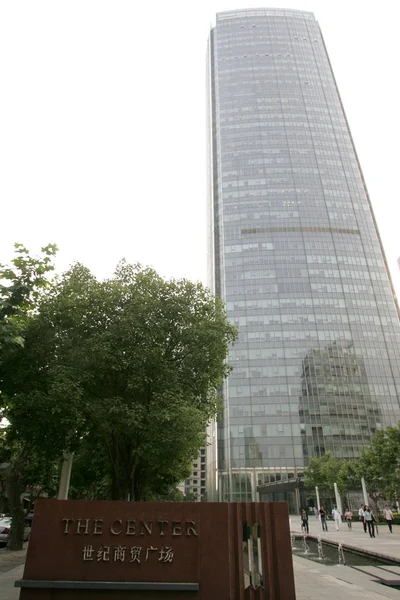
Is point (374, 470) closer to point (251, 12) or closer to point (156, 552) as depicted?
point (156, 552)

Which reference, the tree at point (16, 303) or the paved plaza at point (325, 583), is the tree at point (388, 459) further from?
the tree at point (16, 303)

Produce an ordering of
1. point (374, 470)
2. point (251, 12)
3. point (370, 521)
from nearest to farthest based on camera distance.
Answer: point (370, 521) < point (374, 470) < point (251, 12)

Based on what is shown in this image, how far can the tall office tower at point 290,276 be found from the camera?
72.8 metres

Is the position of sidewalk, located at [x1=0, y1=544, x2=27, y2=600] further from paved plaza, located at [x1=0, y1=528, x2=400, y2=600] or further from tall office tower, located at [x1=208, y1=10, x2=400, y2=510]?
tall office tower, located at [x1=208, y1=10, x2=400, y2=510]

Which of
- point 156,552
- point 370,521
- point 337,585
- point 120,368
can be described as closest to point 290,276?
point 370,521

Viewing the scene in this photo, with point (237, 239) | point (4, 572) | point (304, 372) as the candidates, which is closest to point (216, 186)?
point (237, 239)

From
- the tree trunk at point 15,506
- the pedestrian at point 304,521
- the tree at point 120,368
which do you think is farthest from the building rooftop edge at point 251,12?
the tree trunk at point 15,506

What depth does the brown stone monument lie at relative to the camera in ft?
26.3

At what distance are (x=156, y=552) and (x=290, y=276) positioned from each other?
80.3 meters

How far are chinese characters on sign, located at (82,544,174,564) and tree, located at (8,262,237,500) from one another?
A: 5.94 m

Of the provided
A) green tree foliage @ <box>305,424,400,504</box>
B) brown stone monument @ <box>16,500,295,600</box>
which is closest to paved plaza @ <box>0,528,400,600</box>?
brown stone monument @ <box>16,500,295,600</box>

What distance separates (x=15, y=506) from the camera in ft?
63.0

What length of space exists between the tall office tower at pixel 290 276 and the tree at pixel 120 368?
43589 millimetres

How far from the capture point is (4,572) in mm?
13062
